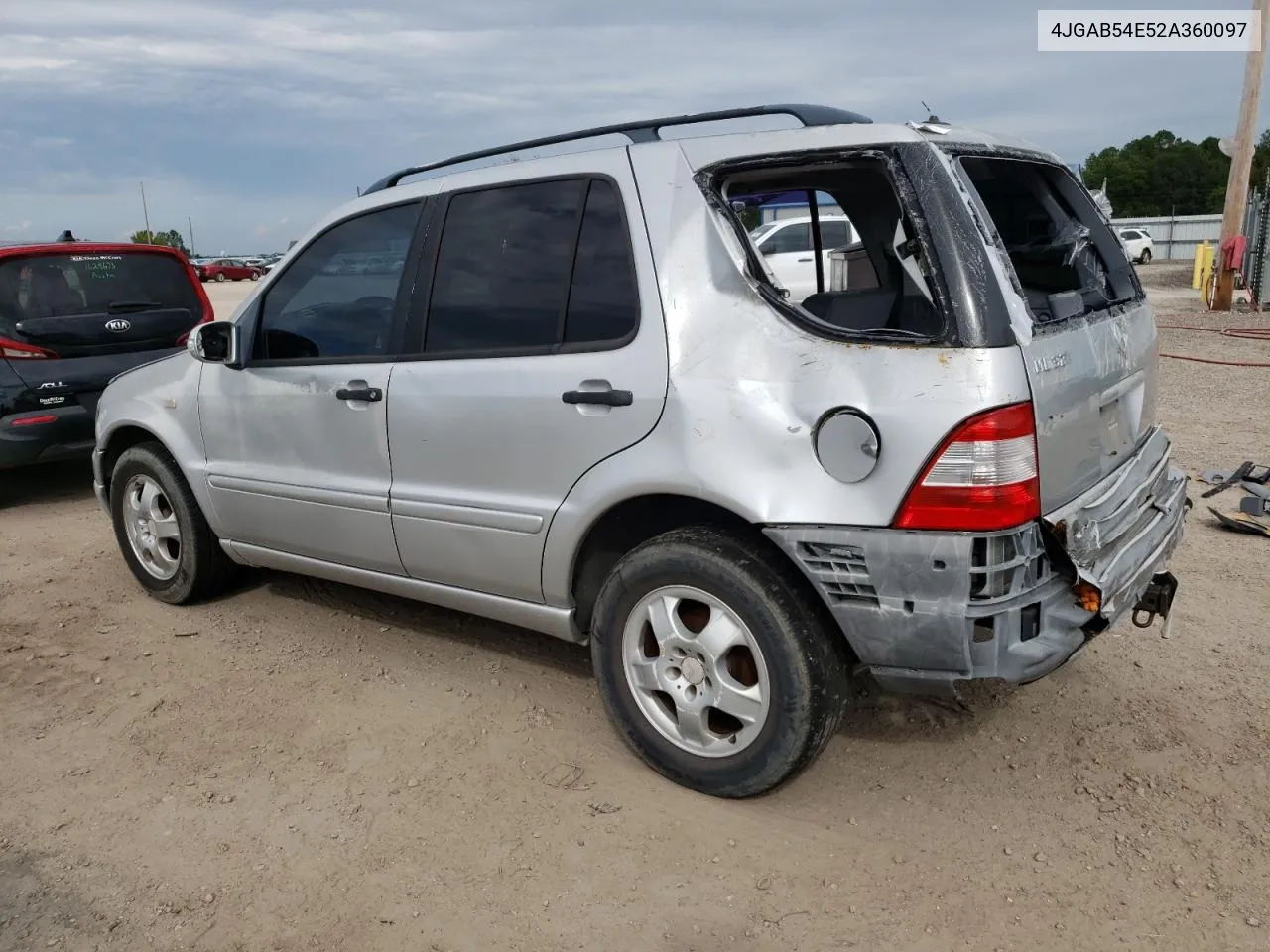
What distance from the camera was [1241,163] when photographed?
664 inches

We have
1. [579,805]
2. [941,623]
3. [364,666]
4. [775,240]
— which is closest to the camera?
[941,623]

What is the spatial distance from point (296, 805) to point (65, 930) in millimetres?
687

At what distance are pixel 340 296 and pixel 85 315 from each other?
4060mm

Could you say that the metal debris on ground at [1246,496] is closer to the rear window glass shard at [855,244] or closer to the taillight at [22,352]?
the rear window glass shard at [855,244]

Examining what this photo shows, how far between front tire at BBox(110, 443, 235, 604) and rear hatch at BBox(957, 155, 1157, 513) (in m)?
3.61

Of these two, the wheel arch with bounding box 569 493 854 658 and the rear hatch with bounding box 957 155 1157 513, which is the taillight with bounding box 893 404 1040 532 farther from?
the wheel arch with bounding box 569 493 854 658

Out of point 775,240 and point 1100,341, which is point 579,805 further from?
point 775,240

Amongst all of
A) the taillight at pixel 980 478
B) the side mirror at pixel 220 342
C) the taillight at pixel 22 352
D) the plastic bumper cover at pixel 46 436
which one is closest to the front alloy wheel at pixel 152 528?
the side mirror at pixel 220 342

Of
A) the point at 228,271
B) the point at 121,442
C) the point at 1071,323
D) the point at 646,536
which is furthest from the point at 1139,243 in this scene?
the point at 228,271

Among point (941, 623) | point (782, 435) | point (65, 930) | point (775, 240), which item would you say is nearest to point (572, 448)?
point (782, 435)

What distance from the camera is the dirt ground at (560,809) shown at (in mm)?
2531

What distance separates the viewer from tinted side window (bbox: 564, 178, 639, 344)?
3029 millimetres

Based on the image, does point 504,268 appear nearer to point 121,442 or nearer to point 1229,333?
point 121,442

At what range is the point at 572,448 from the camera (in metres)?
3.10
